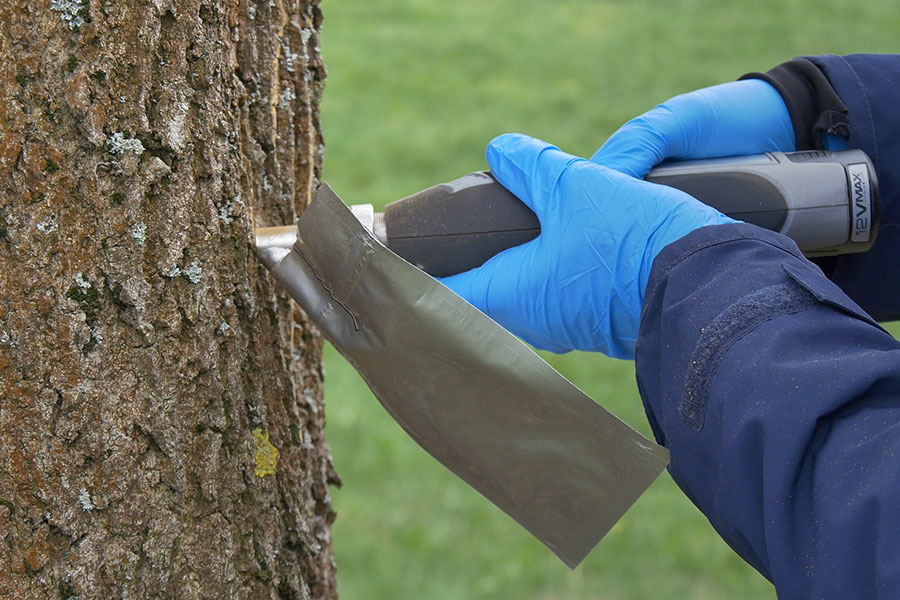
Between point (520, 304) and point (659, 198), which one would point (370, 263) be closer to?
point (520, 304)

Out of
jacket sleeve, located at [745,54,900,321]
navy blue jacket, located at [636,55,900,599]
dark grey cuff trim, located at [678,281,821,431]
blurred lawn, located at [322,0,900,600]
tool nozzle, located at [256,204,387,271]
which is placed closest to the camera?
navy blue jacket, located at [636,55,900,599]

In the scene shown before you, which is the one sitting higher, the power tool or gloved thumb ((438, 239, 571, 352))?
the power tool

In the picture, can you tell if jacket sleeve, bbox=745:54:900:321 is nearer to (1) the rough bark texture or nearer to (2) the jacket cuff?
(2) the jacket cuff

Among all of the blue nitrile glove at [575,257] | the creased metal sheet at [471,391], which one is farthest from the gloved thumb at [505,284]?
the creased metal sheet at [471,391]

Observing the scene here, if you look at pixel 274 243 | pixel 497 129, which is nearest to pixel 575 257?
pixel 274 243

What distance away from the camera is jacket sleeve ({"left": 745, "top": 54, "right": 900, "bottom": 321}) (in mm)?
1210

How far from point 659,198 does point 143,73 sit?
62 centimetres

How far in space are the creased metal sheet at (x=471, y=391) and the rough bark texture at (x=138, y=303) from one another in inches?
4.5

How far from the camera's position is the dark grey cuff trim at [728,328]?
0.89 meters

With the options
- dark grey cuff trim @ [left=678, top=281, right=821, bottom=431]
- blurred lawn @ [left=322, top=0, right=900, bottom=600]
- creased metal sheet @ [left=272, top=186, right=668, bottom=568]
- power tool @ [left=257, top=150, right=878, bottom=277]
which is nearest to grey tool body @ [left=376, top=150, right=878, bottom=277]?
power tool @ [left=257, top=150, right=878, bottom=277]

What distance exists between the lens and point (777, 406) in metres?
0.81

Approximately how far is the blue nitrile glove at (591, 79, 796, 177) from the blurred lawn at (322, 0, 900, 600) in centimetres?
156

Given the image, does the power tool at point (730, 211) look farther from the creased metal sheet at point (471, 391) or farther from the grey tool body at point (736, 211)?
the creased metal sheet at point (471, 391)

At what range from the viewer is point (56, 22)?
0.88m
